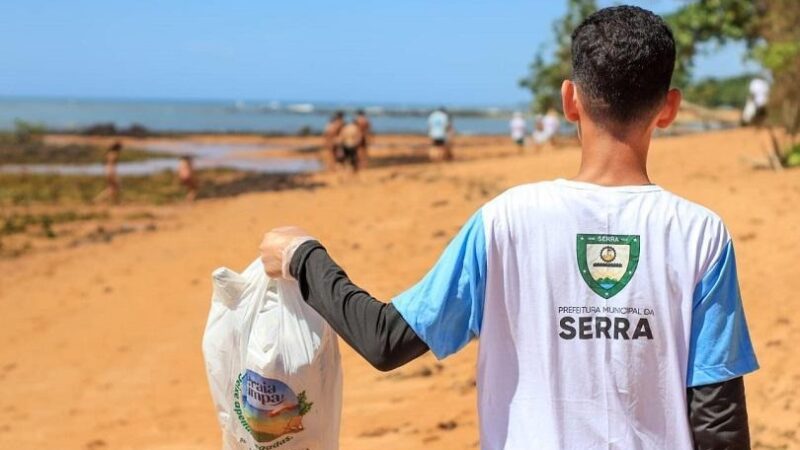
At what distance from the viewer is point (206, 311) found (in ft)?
28.2

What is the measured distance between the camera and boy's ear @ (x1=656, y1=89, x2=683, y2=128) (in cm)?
184

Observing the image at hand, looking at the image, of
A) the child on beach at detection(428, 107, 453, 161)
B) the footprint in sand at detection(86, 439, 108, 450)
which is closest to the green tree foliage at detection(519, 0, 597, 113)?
the child on beach at detection(428, 107, 453, 161)

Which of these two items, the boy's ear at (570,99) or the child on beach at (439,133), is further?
the child on beach at (439,133)

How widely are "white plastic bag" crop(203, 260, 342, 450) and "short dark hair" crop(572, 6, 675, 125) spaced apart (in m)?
1.16

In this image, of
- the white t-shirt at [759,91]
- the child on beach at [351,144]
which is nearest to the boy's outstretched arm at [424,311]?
the white t-shirt at [759,91]

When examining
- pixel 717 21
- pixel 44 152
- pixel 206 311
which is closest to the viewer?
pixel 206 311

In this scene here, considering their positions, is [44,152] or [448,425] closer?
[448,425]

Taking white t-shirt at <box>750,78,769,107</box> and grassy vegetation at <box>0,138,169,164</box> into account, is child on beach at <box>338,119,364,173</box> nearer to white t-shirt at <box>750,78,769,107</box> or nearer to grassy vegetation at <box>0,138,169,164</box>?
white t-shirt at <box>750,78,769,107</box>

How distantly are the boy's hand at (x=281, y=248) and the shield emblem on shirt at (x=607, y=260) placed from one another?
59cm

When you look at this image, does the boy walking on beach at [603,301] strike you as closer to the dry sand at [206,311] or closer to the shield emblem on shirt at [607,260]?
the shield emblem on shirt at [607,260]

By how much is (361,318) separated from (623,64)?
666mm

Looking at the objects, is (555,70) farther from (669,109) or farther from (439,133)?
(669,109)

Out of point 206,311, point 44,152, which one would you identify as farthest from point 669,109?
point 44,152

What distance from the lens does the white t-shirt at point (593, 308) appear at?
1.74m
